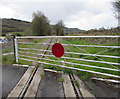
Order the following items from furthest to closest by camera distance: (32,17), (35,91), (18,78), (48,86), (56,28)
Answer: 1. (56,28)
2. (32,17)
3. (18,78)
4. (48,86)
5. (35,91)

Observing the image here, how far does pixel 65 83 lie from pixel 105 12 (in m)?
7.67

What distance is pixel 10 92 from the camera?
7.53ft

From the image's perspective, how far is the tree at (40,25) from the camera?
86.1 feet

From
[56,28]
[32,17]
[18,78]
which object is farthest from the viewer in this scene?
[56,28]

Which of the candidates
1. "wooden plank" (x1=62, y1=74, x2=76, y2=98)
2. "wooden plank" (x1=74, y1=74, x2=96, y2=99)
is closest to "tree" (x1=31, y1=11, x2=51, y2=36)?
"wooden plank" (x1=62, y1=74, x2=76, y2=98)

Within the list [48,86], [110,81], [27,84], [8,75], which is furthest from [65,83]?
[8,75]

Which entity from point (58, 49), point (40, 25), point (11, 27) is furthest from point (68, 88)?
point (40, 25)

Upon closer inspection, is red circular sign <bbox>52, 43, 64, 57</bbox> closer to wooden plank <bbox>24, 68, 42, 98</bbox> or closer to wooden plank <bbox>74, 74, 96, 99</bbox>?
wooden plank <bbox>24, 68, 42, 98</bbox>

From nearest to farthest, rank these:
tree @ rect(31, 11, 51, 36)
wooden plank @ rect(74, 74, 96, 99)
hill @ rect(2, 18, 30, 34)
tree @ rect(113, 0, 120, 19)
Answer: wooden plank @ rect(74, 74, 96, 99) < tree @ rect(113, 0, 120, 19) < hill @ rect(2, 18, 30, 34) < tree @ rect(31, 11, 51, 36)

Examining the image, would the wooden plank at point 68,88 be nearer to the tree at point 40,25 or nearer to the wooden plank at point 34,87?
the wooden plank at point 34,87

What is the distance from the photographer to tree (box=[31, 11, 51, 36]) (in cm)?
2623

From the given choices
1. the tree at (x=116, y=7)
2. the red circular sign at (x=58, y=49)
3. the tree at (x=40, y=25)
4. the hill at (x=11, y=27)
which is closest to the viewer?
the red circular sign at (x=58, y=49)

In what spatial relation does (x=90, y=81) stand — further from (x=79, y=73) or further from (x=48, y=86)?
(x=48, y=86)

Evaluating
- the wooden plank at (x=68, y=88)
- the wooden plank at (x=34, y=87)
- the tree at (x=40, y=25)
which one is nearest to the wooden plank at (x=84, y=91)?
the wooden plank at (x=68, y=88)
